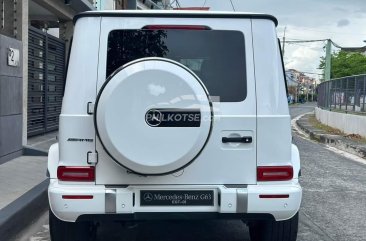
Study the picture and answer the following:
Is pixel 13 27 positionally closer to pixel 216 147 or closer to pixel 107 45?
pixel 107 45

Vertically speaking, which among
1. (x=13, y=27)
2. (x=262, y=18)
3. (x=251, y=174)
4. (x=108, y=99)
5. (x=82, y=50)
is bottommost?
(x=251, y=174)

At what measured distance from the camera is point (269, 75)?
3891 mm

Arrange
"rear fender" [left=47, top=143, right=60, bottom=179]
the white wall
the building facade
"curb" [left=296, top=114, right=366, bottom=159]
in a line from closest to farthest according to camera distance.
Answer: "rear fender" [left=47, top=143, right=60, bottom=179], the building facade, "curb" [left=296, top=114, right=366, bottom=159], the white wall

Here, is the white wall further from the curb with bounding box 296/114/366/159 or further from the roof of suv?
the roof of suv

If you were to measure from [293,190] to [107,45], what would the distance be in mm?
1824

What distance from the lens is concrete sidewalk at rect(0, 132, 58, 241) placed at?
512 centimetres

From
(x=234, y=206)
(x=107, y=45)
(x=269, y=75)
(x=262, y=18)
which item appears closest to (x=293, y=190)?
(x=234, y=206)

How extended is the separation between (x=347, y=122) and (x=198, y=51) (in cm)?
1447

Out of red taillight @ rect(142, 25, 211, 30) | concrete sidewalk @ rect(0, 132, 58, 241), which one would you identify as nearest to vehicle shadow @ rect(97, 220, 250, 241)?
concrete sidewalk @ rect(0, 132, 58, 241)

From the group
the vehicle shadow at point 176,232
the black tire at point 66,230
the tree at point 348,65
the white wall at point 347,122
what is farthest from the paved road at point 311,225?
the tree at point 348,65

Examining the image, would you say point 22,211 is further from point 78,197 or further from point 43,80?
point 43,80

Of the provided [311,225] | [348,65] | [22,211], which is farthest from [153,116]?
[348,65]

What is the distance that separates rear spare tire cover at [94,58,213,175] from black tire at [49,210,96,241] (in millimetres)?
876

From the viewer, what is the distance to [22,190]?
6.48m
